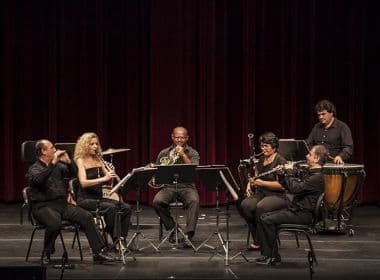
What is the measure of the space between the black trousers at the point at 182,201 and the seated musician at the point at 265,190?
0.58 metres

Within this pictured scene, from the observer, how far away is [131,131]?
1142cm

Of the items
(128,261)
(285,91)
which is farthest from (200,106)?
(128,261)

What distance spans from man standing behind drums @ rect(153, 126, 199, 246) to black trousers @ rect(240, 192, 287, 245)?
0.60 meters

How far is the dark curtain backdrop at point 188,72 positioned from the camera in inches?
440

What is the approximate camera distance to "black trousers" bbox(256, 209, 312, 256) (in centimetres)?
750

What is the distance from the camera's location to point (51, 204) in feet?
25.2

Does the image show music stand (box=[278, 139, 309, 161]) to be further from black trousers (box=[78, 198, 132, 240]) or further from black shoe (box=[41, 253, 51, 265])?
black shoe (box=[41, 253, 51, 265])

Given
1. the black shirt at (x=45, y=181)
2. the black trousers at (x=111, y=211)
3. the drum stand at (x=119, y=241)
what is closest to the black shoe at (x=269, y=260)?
the drum stand at (x=119, y=241)

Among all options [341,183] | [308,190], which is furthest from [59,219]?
[341,183]

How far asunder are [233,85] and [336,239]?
3.16 m

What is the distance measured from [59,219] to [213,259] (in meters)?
1.52

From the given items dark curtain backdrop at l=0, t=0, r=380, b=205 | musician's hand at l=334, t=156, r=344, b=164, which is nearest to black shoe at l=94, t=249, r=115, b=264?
musician's hand at l=334, t=156, r=344, b=164

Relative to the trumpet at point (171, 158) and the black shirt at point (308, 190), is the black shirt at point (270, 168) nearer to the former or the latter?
the black shirt at point (308, 190)

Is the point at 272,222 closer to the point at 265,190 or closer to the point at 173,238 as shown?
the point at 265,190
